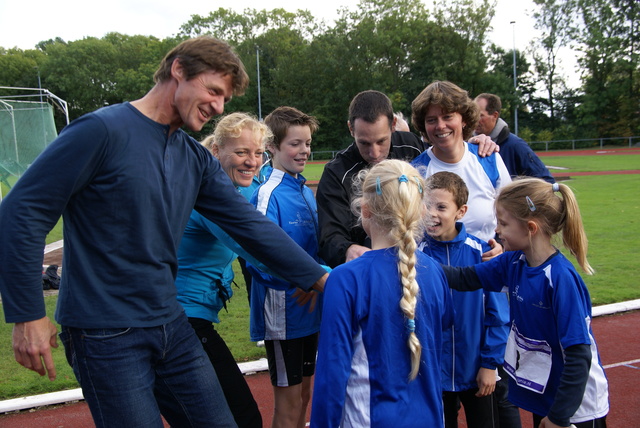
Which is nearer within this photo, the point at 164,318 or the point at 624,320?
the point at 164,318

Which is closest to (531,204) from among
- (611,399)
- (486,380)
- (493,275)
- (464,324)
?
(493,275)

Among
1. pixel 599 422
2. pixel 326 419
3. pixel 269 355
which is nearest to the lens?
pixel 326 419

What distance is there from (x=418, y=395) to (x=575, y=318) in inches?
31.0

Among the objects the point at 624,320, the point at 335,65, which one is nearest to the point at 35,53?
the point at 335,65

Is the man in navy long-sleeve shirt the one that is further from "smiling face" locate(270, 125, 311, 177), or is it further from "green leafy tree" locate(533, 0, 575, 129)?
"green leafy tree" locate(533, 0, 575, 129)

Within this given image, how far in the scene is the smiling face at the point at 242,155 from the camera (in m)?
3.47

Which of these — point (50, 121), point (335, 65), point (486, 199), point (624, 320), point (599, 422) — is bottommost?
point (624, 320)

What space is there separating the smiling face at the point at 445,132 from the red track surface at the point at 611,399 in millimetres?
2083

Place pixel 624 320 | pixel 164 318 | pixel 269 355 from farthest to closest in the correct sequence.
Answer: pixel 624 320
pixel 269 355
pixel 164 318

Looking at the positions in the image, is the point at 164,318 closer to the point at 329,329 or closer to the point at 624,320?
the point at 329,329

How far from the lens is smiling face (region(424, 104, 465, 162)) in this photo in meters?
3.47

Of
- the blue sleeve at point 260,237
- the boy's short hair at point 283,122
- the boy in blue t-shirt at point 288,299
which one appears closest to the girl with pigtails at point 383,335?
the blue sleeve at point 260,237

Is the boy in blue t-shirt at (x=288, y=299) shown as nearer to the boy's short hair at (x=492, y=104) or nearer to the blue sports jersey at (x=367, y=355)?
the blue sports jersey at (x=367, y=355)

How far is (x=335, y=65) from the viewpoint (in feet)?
176
